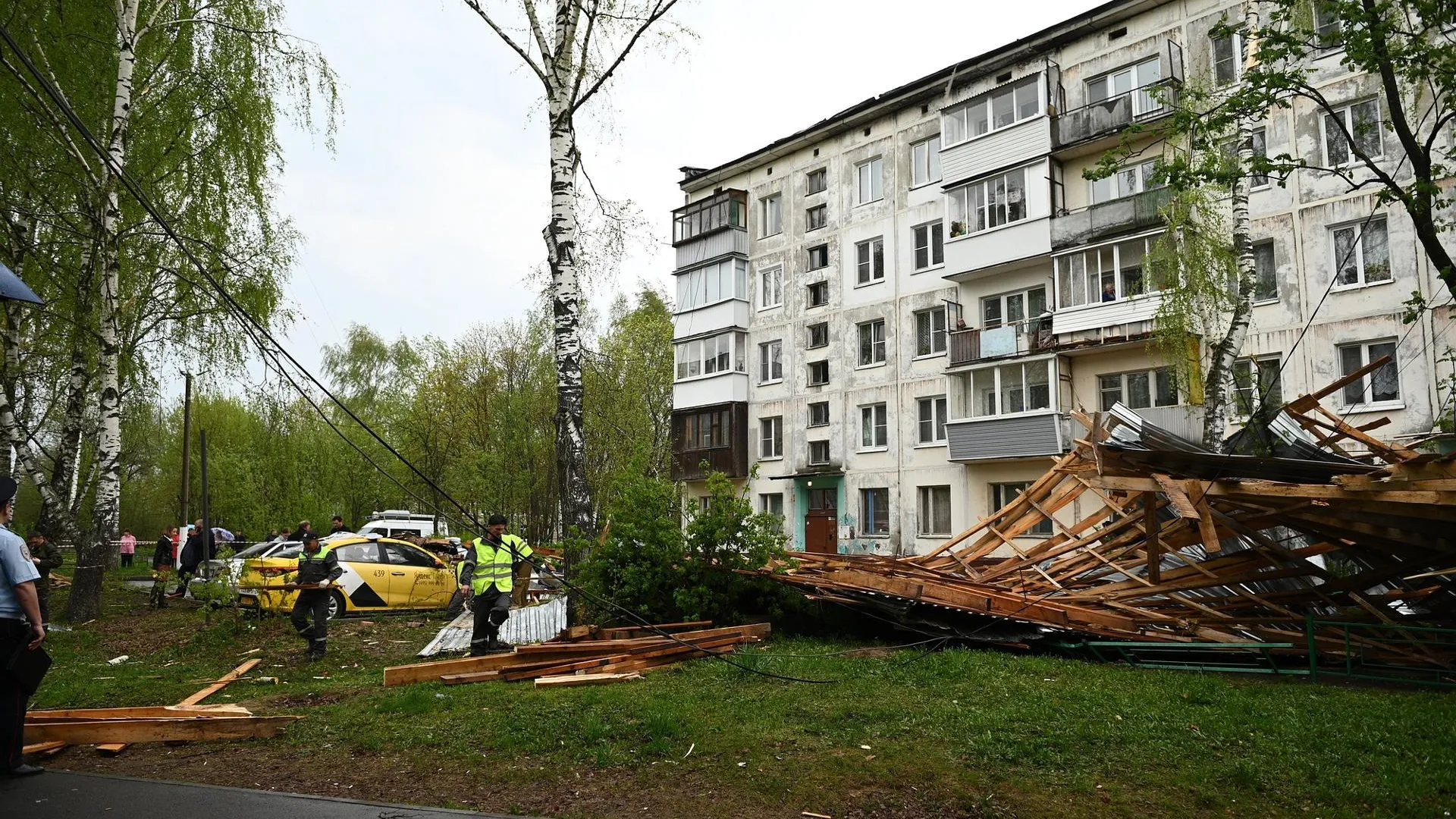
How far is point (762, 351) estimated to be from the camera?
126 ft

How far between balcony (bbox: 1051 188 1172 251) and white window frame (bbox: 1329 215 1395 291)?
159 inches

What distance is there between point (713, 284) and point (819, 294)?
5.11 meters

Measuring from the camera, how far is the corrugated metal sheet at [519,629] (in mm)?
13164

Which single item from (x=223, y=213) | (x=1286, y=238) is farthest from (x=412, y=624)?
(x=1286, y=238)

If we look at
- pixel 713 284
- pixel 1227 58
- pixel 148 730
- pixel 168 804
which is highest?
pixel 1227 58

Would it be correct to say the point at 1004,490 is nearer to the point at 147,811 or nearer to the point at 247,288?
the point at 247,288

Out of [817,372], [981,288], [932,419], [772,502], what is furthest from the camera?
[772,502]

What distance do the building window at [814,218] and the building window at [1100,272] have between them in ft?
37.8

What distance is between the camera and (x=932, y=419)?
106 ft

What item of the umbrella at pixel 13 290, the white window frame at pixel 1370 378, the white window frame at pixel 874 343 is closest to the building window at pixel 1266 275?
the white window frame at pixel 1370 378

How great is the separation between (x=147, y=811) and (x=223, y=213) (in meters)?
16.2

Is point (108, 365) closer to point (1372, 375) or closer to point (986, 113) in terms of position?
point (986, 113)

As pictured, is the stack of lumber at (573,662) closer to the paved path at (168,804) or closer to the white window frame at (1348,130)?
the paved path at (168,804)

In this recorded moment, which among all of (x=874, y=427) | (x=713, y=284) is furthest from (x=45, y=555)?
(x=713, y=284)
